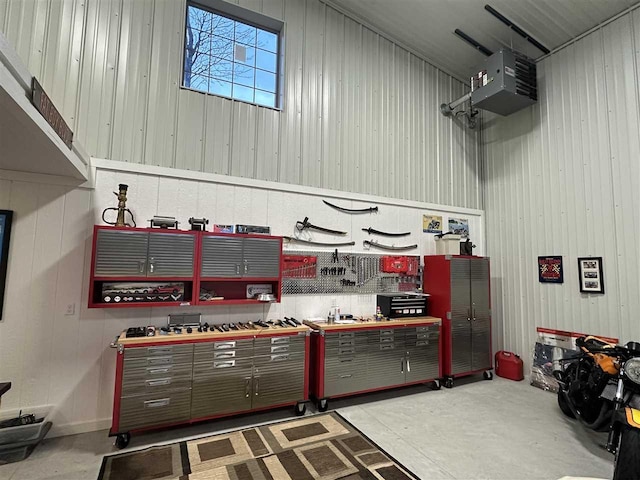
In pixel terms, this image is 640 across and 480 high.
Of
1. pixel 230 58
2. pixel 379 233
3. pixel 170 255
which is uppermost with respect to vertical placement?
pixel 230 58

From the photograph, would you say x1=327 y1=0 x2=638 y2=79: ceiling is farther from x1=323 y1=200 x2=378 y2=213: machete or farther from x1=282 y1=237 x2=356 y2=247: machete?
x1=282 y1=237 x2=356 y2=247: machete

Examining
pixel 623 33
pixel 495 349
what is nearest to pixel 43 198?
pixel 495 349

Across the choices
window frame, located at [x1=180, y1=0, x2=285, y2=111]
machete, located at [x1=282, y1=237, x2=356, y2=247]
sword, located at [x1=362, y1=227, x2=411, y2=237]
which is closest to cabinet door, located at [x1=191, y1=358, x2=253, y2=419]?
machete, located at [x1=282, y1=237, x2=356, y2=247]

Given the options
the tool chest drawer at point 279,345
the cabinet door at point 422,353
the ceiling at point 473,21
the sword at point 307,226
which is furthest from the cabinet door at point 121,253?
the ceiling at point 473,21

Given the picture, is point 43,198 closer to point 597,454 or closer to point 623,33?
point 597,454

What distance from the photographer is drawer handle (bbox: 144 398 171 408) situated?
2836 mm

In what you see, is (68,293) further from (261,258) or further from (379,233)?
(379,233)

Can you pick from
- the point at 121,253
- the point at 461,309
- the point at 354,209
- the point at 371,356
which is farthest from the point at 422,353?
the point at 121,253

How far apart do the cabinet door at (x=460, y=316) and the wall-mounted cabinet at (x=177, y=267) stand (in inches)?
102

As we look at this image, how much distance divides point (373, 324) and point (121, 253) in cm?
286

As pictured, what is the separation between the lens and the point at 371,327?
3898 millimetres

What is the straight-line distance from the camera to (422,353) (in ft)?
13.9

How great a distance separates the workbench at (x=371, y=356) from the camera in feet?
11.9

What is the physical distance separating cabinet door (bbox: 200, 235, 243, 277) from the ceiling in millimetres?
3888
